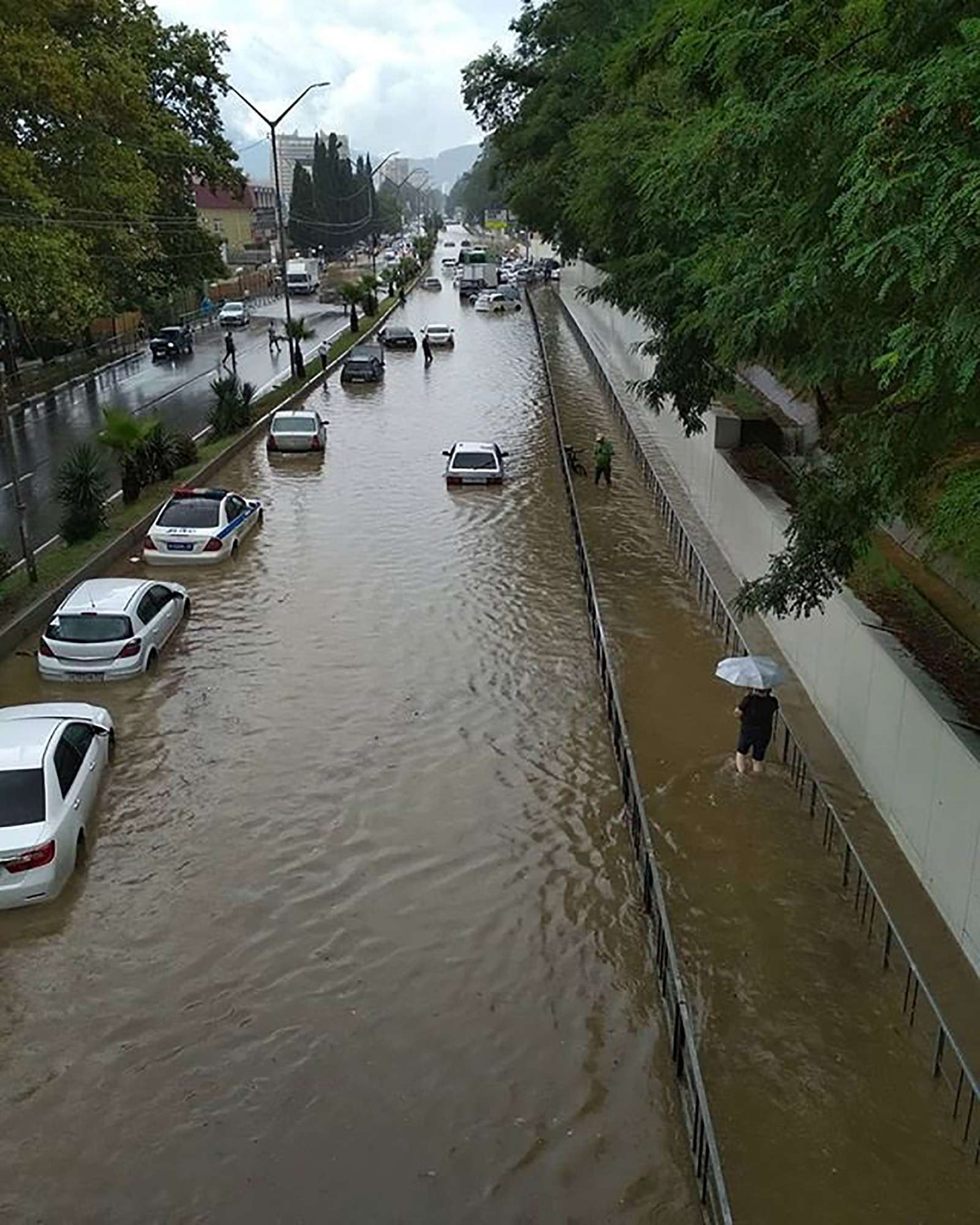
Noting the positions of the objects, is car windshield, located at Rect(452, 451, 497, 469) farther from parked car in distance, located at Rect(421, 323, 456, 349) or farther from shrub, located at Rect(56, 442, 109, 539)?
parked car in distance, located at Rect(421, 323, 456, 349)

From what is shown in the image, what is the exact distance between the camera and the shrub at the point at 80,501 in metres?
20.3

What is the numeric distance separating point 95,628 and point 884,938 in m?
10.3

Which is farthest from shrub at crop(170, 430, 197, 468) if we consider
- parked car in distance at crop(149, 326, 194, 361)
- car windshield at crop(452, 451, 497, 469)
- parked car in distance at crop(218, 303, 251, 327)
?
parked car in distance at crop(218, 303, 251, 327)

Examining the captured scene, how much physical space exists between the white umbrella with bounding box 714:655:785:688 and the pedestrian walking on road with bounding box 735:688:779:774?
14cm

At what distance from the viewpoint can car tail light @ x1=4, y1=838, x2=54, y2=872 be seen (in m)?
9.43

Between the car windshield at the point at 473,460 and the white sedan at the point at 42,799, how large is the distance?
15219 millimetres

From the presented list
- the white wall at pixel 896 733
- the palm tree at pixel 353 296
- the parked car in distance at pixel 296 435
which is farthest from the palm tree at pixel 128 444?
the palm tree at pixel 353 296

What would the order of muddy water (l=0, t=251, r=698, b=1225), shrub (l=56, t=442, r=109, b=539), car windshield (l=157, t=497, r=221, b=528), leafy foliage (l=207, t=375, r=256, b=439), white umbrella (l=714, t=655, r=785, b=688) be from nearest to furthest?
1. muddy water (l=0, t=251, r=698, b=1225)
2. white umbrella (l=714, t=655, r=785, b=688)
3. car windshield (l=157, t=497, r=221, b=528)
4. shrub (l=56, t=442, r=109, b=539)
5. leafy foliage (l=207, t=375, r=256, b=439)

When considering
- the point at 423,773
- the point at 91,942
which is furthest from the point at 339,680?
the point at 91,942

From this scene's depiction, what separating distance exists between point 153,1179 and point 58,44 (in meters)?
22.1

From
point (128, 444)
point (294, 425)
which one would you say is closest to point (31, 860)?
point (128, 444)

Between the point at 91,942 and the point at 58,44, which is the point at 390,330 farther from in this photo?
the point at 91,942

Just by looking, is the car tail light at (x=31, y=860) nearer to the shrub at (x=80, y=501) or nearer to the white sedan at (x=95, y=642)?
the white sedan at (x=95, y=642)

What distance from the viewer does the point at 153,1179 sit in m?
6.95
